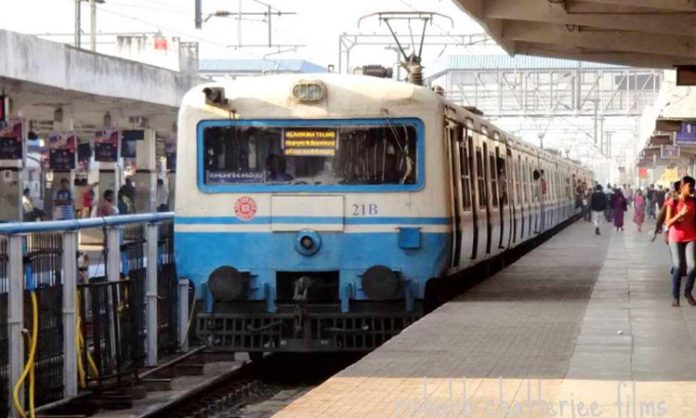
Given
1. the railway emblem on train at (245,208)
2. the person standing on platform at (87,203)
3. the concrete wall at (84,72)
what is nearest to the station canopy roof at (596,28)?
the railway emblem on train at (245,208)

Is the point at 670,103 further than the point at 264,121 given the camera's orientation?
Yes

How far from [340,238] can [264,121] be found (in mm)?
1349

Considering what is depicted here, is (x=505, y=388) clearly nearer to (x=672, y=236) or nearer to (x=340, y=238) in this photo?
(x=340, y=238)

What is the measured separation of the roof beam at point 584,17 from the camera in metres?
18.1

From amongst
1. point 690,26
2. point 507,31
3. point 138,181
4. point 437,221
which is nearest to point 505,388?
point 437,221

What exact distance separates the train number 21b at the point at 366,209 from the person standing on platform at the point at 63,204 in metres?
15.6

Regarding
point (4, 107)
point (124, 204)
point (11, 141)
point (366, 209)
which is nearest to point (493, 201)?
point (366, 209)

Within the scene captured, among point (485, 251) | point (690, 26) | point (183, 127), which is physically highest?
point (690, 26)

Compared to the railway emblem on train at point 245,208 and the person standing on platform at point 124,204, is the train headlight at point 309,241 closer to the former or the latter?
the railway emblem on train at point 245,208

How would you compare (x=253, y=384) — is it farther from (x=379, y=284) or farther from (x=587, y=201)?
(x=587, y=201)

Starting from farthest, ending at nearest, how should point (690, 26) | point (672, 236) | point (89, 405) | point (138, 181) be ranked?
point (138, 181) < point (690, 26) < point (672, 236) < point (89, 405)

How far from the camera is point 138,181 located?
37.6m

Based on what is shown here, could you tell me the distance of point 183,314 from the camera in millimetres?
16672

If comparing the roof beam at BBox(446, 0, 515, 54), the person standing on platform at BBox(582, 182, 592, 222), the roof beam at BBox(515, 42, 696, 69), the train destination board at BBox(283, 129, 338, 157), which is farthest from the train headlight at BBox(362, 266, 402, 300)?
the person standing on platform at BBox(582, 182, 592, 222)
